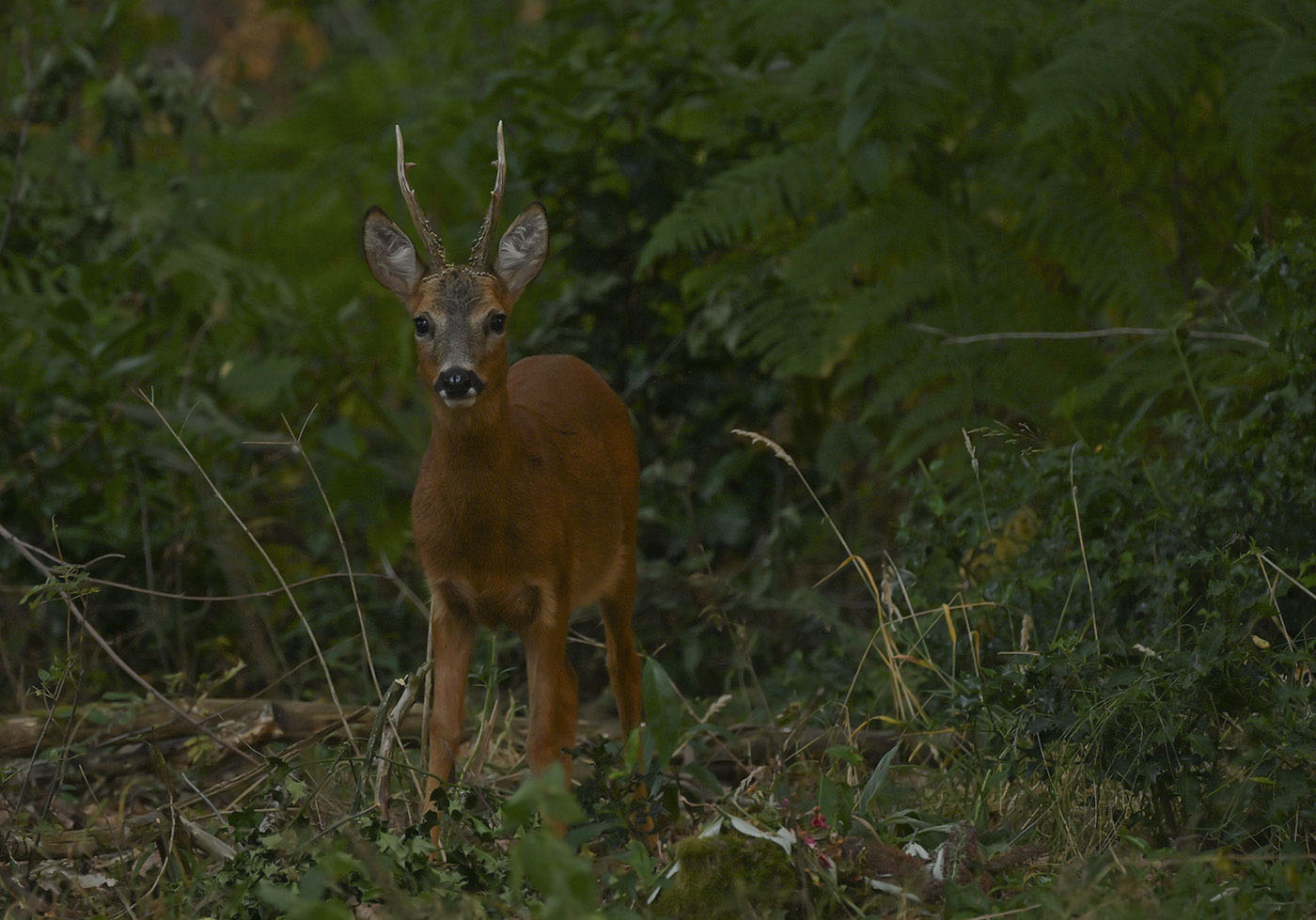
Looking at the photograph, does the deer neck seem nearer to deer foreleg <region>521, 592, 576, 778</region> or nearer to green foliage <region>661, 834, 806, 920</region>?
deer foreleg <region>521, 592, 576, 778</region>

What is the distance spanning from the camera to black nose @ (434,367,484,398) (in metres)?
3.27

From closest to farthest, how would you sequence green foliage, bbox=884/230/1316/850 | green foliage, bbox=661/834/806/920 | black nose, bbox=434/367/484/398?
green foliage, bbox=661/834/806/920 → green foliage, bbox=884/230/1316/850 → black nose, bbox=434/367/484/398

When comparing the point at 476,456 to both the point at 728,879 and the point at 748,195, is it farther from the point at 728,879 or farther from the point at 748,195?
the point at 748,195

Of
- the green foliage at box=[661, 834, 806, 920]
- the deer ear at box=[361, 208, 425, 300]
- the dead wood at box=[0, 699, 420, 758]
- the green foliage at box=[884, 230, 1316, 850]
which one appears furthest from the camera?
the dead wood at box=[0, 699, 420, 758]

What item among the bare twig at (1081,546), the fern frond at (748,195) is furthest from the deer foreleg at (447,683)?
the fern frond at (748,195)

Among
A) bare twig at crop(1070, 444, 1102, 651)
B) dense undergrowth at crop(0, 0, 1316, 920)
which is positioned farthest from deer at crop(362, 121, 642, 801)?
bare twig at crop(1070, 444, 1102, 651)

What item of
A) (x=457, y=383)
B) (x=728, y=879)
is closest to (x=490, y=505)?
(x=457, y=383)

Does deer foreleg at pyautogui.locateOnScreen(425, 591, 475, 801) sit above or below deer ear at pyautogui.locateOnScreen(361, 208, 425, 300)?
below

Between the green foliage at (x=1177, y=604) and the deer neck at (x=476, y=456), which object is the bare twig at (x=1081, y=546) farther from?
the deer neck at (x=476, y=456)

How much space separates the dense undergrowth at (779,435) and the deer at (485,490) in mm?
218

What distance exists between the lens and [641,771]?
3068mm

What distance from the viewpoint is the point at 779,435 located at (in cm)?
595

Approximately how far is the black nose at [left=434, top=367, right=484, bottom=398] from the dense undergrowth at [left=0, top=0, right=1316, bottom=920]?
0.60m

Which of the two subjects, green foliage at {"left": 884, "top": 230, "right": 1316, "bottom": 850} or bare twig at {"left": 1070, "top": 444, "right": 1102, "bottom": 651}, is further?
bare twig at {"left": 1070, "top": 444, "right": 1102, "bottom": 651}
